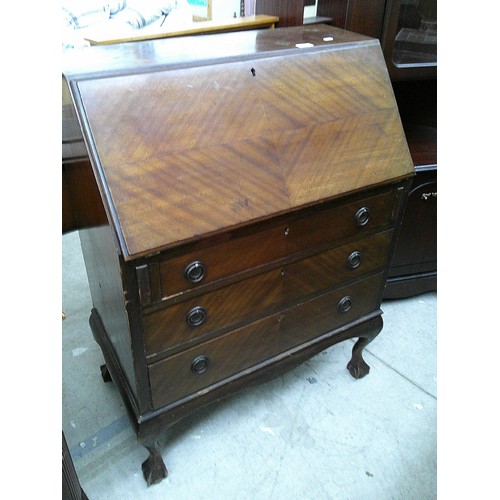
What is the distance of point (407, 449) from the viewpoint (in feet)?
5.30

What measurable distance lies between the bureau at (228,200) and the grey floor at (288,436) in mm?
135

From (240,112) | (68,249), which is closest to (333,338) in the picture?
(240,112)

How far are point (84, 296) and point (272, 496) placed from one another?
4.23ft

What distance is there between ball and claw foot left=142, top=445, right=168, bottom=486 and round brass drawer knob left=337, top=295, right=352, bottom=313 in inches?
28.6

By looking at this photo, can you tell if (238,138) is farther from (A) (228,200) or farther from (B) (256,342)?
(B) (256,342)

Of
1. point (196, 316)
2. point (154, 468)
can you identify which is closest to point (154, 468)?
point (154, 468)

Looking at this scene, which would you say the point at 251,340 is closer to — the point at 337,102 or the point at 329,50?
the point at 337,102

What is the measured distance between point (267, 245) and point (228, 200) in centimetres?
18

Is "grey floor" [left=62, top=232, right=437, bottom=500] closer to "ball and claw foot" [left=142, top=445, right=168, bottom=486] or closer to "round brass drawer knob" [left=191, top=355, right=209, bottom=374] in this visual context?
"ball and claw foot" [left=142, top=445, right=168, bottom=486]

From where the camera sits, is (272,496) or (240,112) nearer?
(240,112)

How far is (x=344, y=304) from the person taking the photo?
61.2 inches

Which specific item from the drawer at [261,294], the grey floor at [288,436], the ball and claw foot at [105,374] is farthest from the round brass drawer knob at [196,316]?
the ball and claw foot at [105,374]

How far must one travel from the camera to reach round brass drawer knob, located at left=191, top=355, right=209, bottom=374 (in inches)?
50.5

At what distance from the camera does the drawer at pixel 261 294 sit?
1168mm
